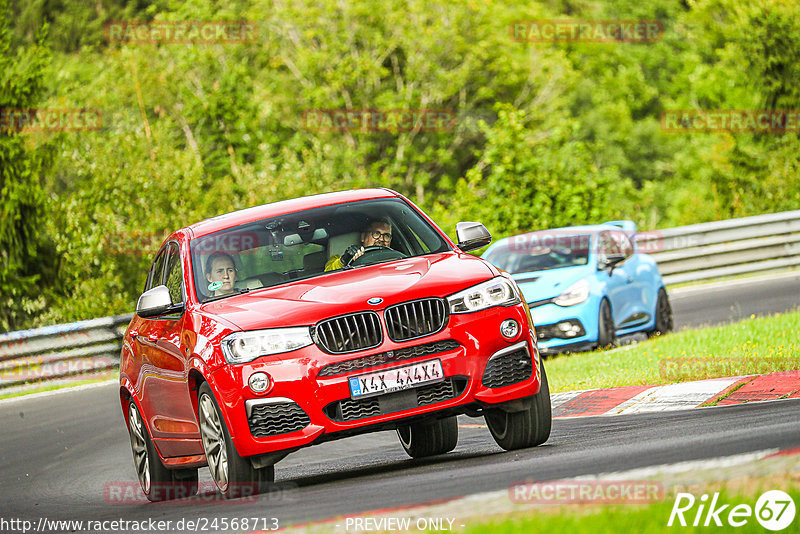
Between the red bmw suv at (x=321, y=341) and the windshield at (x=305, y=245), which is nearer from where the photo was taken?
the red bmw suv at (x=321, y=341)

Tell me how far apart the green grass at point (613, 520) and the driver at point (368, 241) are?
3.66 metres

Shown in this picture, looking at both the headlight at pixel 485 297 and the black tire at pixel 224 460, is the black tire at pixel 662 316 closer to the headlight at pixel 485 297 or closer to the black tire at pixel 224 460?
the headlight at pixel 485 297

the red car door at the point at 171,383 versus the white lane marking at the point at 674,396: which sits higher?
the red car door at the point at 171,383

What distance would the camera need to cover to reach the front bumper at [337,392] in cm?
737

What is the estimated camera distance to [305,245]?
28.3 feet

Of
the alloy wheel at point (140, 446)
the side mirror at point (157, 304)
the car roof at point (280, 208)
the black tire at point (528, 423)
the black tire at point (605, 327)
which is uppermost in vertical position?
the car roof at point (280, 208)

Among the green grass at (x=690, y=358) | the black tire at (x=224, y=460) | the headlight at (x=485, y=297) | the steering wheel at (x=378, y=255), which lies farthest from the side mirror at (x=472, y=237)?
the green grass at (x=690, y=358)

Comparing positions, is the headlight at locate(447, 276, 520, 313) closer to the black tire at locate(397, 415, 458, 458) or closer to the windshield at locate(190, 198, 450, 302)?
the windshield at locate(190, 198, 450, 302)

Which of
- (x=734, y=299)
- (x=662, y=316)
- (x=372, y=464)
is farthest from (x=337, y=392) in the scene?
(x=734, y=299)

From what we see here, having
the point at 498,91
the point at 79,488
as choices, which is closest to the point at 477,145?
the point at 498,91

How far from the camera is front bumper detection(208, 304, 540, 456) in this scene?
290 inches

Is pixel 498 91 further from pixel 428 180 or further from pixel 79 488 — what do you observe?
pixel 79 488

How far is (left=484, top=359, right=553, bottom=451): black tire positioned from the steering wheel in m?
1.23

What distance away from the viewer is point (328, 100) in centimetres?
4862
